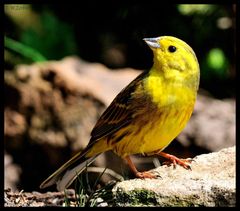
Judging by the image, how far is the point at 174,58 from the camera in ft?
15.6

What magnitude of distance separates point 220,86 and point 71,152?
2602 millimetres

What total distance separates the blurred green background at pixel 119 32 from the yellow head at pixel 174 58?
12.2 feet

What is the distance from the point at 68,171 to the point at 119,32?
4302 mm

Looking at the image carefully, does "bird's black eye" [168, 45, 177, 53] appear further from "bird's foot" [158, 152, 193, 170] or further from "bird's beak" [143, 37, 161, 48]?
"bird's foot" [158, 152, 193, 170]

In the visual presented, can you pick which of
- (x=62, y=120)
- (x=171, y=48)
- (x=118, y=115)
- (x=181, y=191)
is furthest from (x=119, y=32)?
(x=181, y=191)

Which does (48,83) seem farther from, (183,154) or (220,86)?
(220,86)

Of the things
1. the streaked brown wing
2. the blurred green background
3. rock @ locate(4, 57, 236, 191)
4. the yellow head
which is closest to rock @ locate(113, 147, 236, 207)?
the streaked brown wing

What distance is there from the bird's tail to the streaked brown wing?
23cm

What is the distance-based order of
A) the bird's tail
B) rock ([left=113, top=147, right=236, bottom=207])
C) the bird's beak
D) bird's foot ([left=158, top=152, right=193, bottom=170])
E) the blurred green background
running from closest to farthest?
rock ([left=113, top=147, right=236, bottom=207]), the bird's beak, bird's foot ([left=158, top=152, right=193, bottom=170]), the bird's tail, the blurred green background

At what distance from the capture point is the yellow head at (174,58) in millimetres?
4734

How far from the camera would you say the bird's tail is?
5.13 meters

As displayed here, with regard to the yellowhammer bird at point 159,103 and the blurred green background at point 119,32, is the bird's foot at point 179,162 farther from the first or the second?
the blurred green background at point 119,32

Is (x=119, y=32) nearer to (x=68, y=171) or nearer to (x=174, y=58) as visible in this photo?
(x=68, y=171)

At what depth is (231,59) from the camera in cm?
882
